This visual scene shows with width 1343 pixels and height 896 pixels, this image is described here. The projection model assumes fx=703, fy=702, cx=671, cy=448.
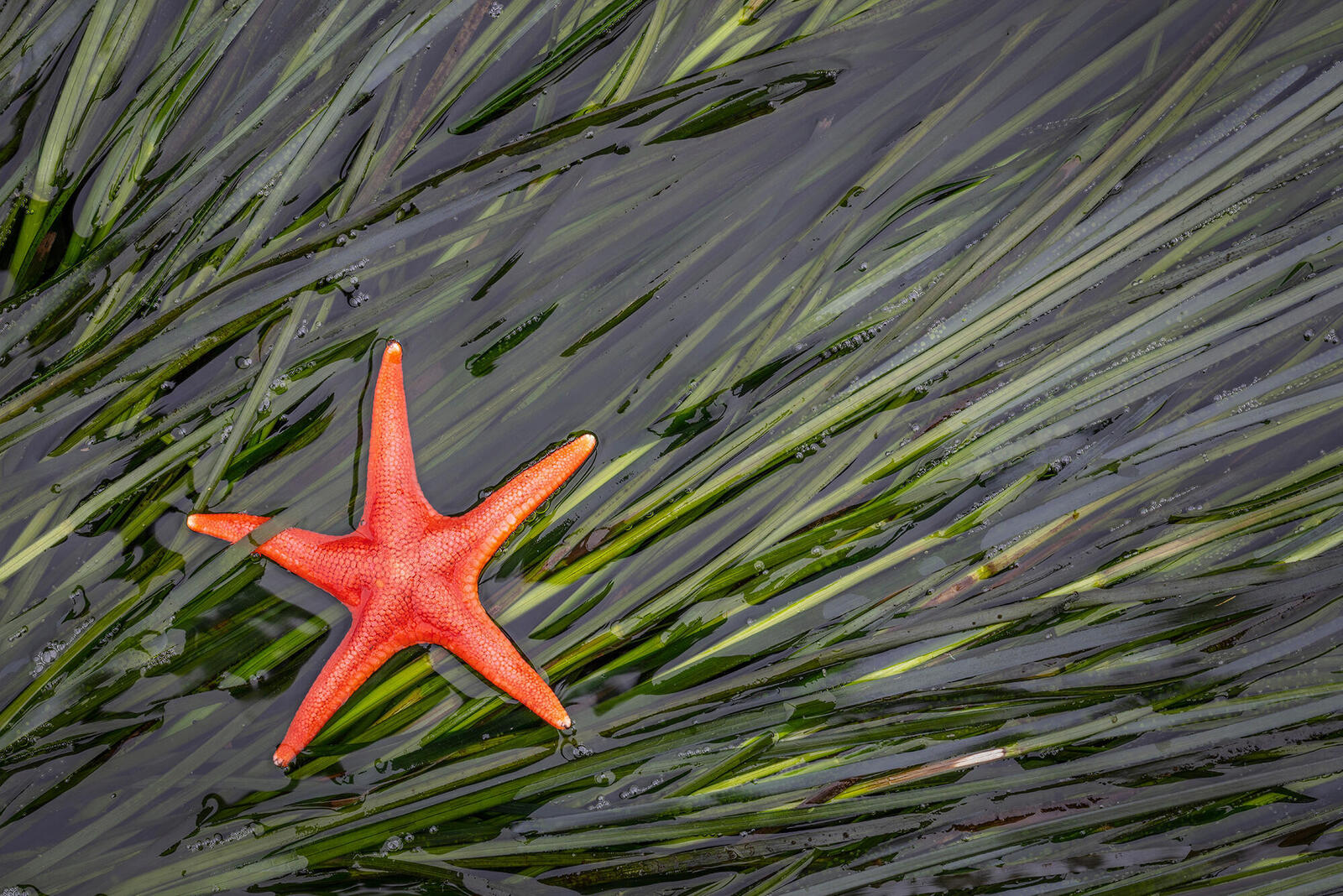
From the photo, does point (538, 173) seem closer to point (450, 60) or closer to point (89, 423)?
point (450, 60)

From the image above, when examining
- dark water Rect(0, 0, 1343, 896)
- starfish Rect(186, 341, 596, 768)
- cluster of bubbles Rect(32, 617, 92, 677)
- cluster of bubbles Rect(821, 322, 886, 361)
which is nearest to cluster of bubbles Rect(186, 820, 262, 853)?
dark water Rect(0, 0, 1343, 896)

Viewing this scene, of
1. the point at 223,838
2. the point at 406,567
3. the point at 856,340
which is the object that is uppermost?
the point at 856,340

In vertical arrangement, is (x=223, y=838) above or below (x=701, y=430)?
below

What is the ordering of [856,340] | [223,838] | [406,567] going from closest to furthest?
[406,567] < [856,340] < [223,838]

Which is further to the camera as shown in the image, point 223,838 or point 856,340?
point 223,838

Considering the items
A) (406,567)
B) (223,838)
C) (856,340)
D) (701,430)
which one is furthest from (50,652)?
(856,340)

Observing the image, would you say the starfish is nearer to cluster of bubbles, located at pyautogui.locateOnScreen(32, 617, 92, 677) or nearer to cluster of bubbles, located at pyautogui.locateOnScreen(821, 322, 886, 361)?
cluster of bubbles, located at pyautogui.locateOnScreen(32, 617, 92, 677)

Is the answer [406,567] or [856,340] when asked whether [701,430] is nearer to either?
[856,340]
